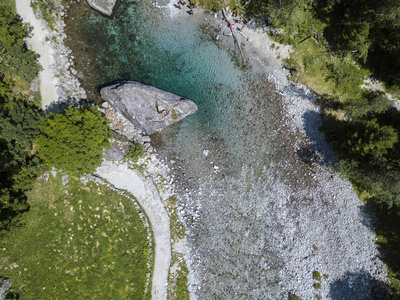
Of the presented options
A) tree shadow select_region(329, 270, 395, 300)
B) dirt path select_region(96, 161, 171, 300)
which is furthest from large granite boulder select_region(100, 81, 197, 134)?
tree shadow select_region(329, 270, 395, 300)

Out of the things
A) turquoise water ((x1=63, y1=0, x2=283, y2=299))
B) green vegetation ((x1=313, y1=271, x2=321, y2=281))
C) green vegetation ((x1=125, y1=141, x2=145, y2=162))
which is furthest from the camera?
green vegetation ((x1=313, y1=271, x2=321, y2=281))

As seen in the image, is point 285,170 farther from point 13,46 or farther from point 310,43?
point 13,46

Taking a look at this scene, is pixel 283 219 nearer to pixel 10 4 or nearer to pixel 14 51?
pixel 14 51

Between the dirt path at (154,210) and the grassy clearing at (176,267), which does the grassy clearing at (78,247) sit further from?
the grassy clearing at (176,267)

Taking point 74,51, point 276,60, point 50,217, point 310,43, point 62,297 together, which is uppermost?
point 310,43

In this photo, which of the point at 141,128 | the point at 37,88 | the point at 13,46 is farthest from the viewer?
the point at 141,128

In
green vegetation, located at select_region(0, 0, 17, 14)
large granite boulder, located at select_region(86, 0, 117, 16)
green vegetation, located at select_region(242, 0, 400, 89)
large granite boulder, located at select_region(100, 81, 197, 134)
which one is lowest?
large granite boulder, located at select_region(100, 81, 197, 134)

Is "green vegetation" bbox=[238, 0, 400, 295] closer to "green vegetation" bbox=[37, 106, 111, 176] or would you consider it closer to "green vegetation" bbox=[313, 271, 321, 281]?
"green vegetation" bbox=[313, 271, 321, 281]

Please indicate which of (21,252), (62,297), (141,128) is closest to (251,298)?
(62,297)
